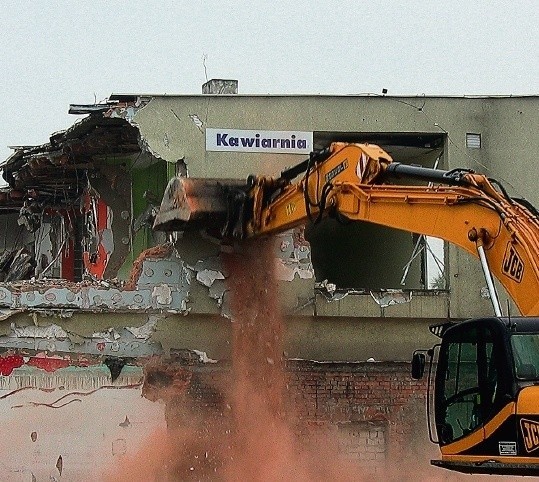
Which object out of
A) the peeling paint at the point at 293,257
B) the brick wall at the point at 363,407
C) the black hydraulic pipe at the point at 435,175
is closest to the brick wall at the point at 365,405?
the brick wall at the point at 363,407

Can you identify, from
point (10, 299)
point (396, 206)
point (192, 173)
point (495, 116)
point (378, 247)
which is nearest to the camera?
point (396, 206)

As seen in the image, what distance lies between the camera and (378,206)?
12.4m

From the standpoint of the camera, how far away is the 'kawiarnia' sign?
16.8m

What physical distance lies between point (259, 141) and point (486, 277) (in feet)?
23.5

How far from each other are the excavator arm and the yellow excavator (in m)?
0.01

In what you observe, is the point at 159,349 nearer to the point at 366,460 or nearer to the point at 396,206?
the point at 366,460

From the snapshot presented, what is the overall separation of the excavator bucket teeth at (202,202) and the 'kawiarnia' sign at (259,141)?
1.21 m

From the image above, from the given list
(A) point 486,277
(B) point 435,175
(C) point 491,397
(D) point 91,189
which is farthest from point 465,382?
(D) point 91,189

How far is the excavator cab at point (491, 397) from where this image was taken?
9758 mm

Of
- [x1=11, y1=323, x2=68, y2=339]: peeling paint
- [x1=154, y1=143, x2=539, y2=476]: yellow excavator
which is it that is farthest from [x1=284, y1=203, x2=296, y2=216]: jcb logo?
[x1=11, y1=323, x2=68, y2=339]: peeling paint

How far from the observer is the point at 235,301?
1648 centimetres

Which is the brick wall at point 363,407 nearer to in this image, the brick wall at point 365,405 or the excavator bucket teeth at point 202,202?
the brick wall at point 365,405

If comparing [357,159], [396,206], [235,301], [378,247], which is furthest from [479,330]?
[378,247]

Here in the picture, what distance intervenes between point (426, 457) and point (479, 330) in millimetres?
7068
